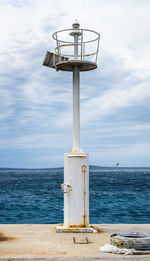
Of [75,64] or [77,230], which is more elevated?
[75,64]

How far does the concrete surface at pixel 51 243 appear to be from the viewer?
791 centimetres

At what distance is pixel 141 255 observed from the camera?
26.3ft

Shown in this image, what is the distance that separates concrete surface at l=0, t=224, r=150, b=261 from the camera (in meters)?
7.91

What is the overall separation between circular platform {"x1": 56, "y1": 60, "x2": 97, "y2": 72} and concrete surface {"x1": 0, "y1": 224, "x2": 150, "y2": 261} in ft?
14.9

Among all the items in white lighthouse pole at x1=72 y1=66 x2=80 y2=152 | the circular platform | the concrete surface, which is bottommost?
the concrete surface

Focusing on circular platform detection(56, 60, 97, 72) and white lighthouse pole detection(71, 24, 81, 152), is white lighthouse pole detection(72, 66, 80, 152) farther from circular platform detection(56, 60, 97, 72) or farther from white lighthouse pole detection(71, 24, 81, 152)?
circular platform detection(56, 60, 97, 72)

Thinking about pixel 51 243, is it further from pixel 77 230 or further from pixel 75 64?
pixel 75 64

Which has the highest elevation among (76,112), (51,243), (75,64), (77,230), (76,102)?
(75,64)

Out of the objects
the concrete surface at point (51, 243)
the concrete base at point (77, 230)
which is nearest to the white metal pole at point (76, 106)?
the concrete base at point (77, 230)

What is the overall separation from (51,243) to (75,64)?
191 inches

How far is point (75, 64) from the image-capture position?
11.3 meters

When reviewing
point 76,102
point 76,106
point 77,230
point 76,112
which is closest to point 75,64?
point 76,102

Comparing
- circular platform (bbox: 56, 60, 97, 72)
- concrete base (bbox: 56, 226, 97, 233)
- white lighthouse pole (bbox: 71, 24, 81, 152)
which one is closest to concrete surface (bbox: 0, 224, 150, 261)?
concrete base (bbox: 56, 226, 97, 233)

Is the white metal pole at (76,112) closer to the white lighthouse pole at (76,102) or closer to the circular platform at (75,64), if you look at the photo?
the white lighthouse pole at (76,102)
